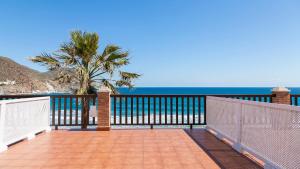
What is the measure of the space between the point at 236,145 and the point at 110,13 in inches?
590

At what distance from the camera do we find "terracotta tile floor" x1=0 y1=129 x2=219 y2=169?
334 cm

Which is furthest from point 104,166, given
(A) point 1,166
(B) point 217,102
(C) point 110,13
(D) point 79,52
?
(C) point 110,13

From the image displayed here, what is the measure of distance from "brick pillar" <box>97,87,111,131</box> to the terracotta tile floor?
2.24 feet

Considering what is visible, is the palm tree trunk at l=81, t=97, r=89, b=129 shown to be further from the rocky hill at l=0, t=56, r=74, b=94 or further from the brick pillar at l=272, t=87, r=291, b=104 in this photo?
the rocky hill at l=0, t=56, r=74, b=94

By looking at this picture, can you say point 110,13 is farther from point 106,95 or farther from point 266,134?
point 266,134

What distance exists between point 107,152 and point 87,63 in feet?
14.5

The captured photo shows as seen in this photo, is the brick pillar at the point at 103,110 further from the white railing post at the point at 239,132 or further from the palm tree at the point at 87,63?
the white railing post at the point at 239,132

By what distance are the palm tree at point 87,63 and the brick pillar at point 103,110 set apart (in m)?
1.40

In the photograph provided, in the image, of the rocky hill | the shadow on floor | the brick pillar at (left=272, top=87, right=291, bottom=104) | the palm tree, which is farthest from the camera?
the rocky hill

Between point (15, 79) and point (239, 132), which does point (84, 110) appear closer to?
point (239, 132)

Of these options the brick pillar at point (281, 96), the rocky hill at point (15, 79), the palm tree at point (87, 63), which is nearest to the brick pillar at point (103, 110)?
the palm tree at point (87, 63)

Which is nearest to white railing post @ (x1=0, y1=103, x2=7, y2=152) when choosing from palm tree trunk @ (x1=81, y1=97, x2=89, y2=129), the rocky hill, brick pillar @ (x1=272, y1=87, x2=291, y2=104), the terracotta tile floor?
the terracotta tile floor

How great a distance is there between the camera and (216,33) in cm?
1695

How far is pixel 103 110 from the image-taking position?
20.5 feet
